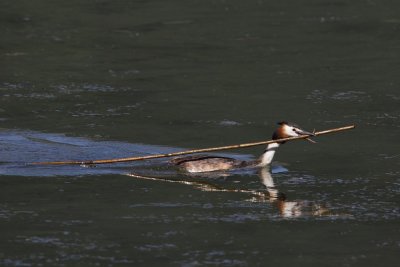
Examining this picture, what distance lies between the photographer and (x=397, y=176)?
1475cm

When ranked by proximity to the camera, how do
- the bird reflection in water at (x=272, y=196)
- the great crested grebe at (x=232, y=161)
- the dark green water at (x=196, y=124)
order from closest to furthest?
the dark green water at (x=196, y=124) < the bird reflection in water at (x=272, y=196) < the great crested grebe at (x=232, y=161)

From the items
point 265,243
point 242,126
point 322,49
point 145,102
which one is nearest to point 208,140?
point 242,126

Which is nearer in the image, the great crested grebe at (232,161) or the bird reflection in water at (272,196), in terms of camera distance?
the bird reflection in water at (272,196)

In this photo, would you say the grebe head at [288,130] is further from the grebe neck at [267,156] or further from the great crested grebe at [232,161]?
the grebe neck at [267,156]

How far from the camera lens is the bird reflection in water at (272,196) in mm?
12914

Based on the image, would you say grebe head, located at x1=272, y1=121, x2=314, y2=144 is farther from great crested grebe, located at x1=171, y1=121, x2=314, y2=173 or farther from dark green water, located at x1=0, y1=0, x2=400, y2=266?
dark green water, located at x1=0, y1=0, x2=400, y2=266

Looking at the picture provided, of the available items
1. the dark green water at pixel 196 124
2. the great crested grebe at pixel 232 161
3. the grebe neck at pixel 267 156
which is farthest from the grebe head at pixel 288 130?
the dark green water at pixel 196 124

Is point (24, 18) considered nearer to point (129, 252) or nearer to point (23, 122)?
point (23, 122)

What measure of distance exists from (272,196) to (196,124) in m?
4.21

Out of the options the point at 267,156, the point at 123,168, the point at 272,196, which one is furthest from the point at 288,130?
the point at 123,168

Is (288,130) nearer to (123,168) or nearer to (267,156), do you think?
(267,156)

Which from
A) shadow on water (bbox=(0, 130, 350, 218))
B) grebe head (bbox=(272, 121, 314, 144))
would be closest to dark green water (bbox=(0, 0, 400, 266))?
shadow on water (bbox=(0, 130, 350, 218))

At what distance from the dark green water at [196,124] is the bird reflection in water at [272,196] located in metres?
0.04

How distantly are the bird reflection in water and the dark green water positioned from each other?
4 cm
